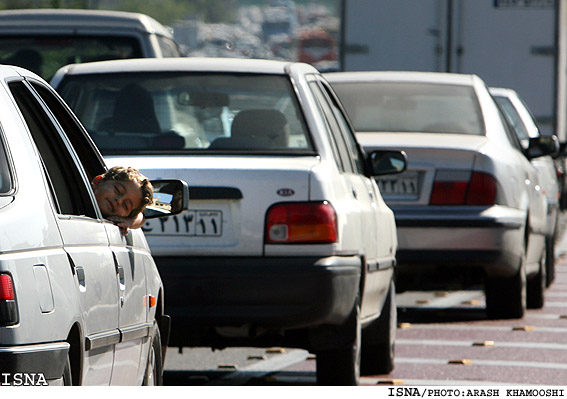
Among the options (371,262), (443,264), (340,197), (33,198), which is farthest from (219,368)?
(33,198)

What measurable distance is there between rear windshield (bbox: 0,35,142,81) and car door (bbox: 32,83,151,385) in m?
8.61

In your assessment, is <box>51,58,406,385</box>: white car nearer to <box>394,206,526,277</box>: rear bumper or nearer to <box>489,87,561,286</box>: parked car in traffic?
<box>394,206,526,277</box>: rear bumper

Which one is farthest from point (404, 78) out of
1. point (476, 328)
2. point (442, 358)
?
point (442, 358)

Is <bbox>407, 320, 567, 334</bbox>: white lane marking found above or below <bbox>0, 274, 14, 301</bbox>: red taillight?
below

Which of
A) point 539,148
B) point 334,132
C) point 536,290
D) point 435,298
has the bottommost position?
point 435,298

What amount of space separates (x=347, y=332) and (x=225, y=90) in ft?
4.88

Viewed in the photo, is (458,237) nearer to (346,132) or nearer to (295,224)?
(346,132)

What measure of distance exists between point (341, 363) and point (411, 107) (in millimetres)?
4582

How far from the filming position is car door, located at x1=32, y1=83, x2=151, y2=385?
4863 millimetres

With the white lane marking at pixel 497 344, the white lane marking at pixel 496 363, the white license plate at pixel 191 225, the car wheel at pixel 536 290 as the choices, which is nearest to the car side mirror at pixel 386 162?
the white lane marking at pixel 496 363

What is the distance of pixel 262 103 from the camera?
799cm

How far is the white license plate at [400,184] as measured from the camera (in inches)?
432

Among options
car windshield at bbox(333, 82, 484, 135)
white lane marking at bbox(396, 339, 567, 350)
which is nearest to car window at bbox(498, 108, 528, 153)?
car windshield at bbox(333, 82, 484, 135)

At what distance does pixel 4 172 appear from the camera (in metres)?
Answer: 4.04
